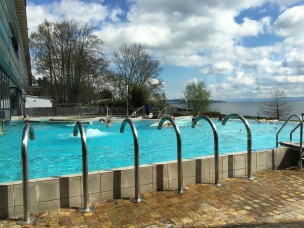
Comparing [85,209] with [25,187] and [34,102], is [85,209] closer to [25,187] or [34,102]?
[25,187]

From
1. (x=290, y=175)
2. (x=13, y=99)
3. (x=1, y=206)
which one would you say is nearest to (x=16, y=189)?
(x=1, y=206)

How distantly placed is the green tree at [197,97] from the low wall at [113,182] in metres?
30.6

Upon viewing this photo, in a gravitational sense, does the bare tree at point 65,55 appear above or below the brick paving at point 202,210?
above

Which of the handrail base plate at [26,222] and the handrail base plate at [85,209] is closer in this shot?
the handrail base plate at [26,222]

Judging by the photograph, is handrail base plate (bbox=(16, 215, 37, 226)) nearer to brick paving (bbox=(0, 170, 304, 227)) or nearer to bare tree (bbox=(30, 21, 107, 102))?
brick paving (bbox=(0, 170, 304, 227))

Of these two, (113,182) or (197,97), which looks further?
(197,97)

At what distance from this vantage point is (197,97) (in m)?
36.2

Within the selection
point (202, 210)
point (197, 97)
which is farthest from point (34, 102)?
point (202, 210)

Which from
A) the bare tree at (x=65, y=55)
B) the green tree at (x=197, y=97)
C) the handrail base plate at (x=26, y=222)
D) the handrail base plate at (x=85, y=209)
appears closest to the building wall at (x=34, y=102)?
the bare tree at (x=65, y=55)

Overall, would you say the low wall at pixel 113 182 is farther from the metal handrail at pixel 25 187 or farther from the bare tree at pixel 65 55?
the bare tree at pixel 65 55

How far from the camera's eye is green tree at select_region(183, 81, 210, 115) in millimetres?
35844

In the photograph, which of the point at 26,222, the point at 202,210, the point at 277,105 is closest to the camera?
the point at 26,222

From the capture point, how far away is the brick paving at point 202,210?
10.7 ft

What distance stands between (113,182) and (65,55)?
35.6 metres
